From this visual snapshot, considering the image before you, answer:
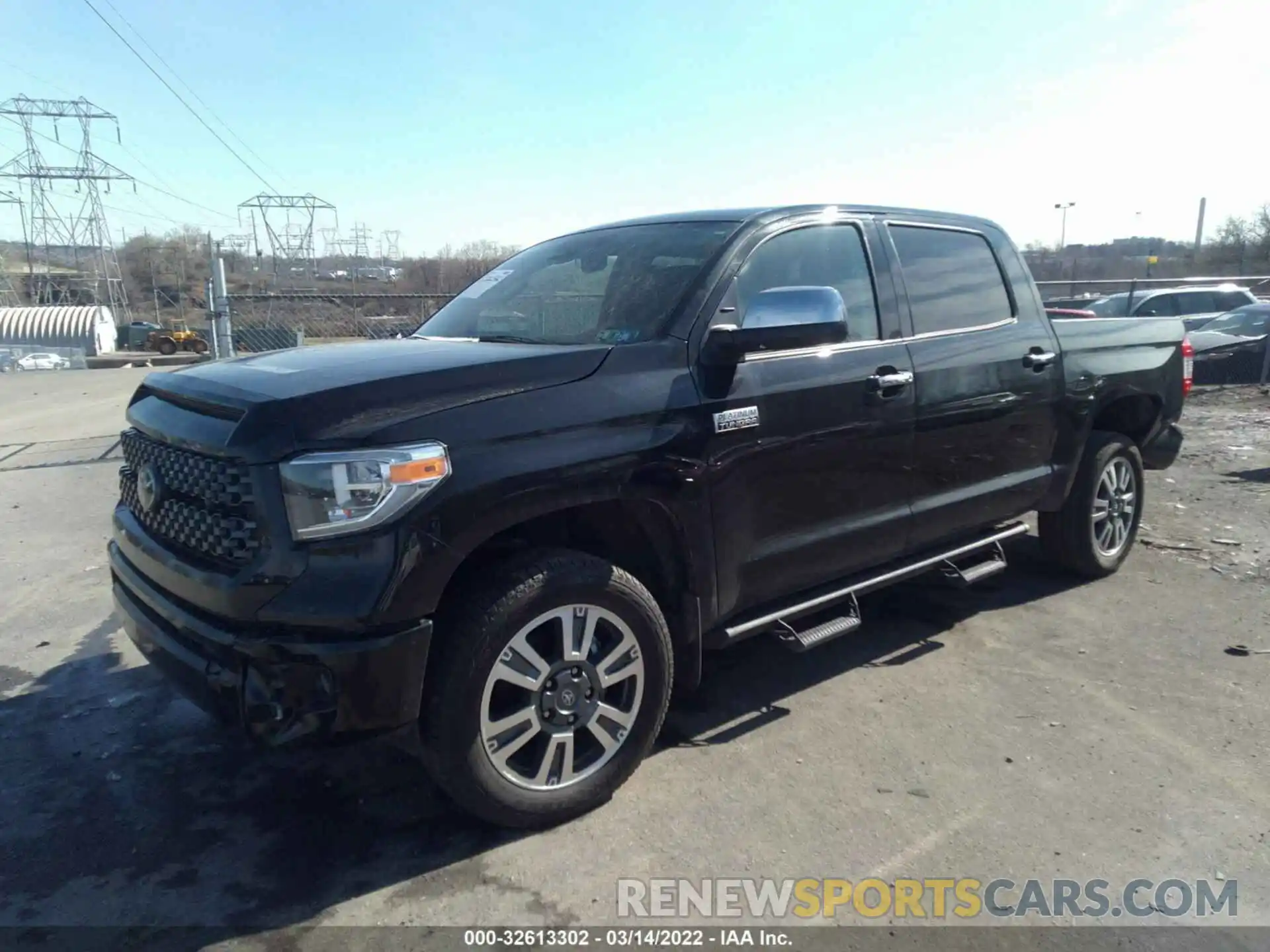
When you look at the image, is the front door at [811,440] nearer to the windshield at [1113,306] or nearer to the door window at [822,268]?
the door window at [822,268]

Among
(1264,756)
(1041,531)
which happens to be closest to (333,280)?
(1041,531)

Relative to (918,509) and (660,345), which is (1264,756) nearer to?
(918,509)

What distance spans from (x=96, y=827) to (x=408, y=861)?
3.62ft

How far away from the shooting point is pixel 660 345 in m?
3.20

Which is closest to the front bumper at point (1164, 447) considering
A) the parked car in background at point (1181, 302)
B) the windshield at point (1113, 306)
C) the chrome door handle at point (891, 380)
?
the chrome door handle at point (891, 380)

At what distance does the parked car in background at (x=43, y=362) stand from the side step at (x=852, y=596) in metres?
30.7

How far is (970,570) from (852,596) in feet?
3.04

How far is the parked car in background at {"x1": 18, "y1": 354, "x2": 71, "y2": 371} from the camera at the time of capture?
28250mm

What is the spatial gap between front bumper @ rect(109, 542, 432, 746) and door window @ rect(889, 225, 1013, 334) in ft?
9.02

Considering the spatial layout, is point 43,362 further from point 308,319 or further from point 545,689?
point 545,689

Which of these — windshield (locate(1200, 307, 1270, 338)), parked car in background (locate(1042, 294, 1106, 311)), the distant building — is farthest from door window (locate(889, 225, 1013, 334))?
the distant building

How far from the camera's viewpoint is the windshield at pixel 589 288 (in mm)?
3443

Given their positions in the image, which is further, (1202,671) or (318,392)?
(1202,671)

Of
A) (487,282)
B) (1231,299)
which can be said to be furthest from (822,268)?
(1231,299)
